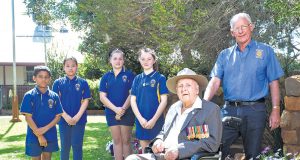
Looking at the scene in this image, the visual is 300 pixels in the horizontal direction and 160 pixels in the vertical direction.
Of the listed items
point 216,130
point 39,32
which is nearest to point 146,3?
point 216,130

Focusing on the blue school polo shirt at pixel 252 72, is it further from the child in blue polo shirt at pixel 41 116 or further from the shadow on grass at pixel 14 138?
the shadow on grass at pixel 14 138

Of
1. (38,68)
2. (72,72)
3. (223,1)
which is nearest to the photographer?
(38,68)

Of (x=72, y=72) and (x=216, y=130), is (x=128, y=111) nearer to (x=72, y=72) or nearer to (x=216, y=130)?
(x=72, y=72)

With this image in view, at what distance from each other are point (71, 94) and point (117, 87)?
2.03 ft

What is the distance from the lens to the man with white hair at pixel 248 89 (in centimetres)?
465

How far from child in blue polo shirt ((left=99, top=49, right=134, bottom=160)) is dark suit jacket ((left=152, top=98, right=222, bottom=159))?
6.09ft

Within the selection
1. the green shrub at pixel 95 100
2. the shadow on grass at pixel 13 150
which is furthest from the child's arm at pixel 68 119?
the green shrub at pixel 95 100

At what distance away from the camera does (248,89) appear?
470 cm

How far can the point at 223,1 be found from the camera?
6.98 metres

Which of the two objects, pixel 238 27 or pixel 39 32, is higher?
pixel 39 32

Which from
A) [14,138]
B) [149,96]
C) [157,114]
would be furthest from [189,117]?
[14,138]

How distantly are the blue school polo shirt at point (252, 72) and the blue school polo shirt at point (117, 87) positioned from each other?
181 centimetres

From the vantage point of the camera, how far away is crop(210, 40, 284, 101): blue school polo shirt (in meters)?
4.70

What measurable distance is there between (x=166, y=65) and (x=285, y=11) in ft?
9.04
